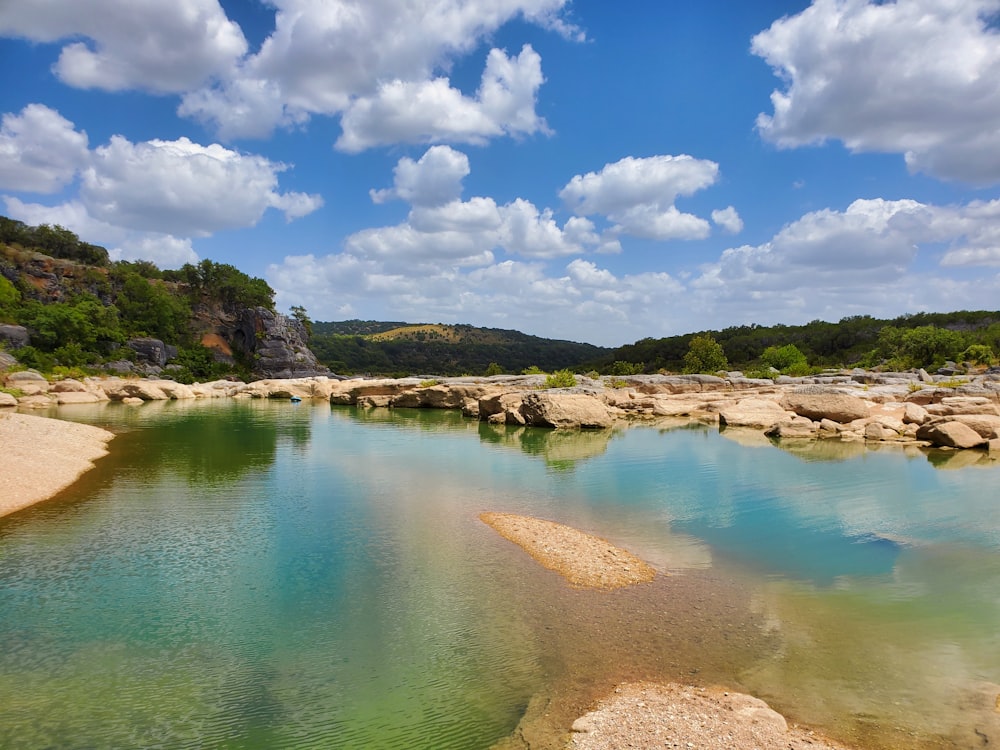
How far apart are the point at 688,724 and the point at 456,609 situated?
4383mm

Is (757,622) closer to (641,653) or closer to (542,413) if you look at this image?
(641,653)

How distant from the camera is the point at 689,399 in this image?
45.4 metres

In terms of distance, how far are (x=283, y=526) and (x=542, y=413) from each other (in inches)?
887

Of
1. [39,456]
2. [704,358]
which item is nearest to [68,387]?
[39,456]

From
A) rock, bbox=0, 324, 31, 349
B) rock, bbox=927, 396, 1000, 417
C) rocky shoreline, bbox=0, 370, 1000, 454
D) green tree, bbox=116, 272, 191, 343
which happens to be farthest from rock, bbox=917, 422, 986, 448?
green tree, bbox=116, 272, 191, 343

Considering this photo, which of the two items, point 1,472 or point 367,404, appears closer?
point 1,472

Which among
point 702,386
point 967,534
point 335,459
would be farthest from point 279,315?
point 967,534

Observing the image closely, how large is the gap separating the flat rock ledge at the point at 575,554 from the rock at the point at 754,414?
23130 mm

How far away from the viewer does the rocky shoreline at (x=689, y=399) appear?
1187 inches

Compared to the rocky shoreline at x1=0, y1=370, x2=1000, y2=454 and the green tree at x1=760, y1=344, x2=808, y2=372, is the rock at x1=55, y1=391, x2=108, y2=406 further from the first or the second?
the green tree at x1=760, y1=344, x2=808, y2=372

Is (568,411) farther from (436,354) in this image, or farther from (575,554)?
(436,354)

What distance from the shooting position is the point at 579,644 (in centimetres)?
871

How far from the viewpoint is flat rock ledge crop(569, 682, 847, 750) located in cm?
619

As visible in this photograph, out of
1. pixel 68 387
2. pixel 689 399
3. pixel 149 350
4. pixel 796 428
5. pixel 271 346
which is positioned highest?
pixel 271 346
